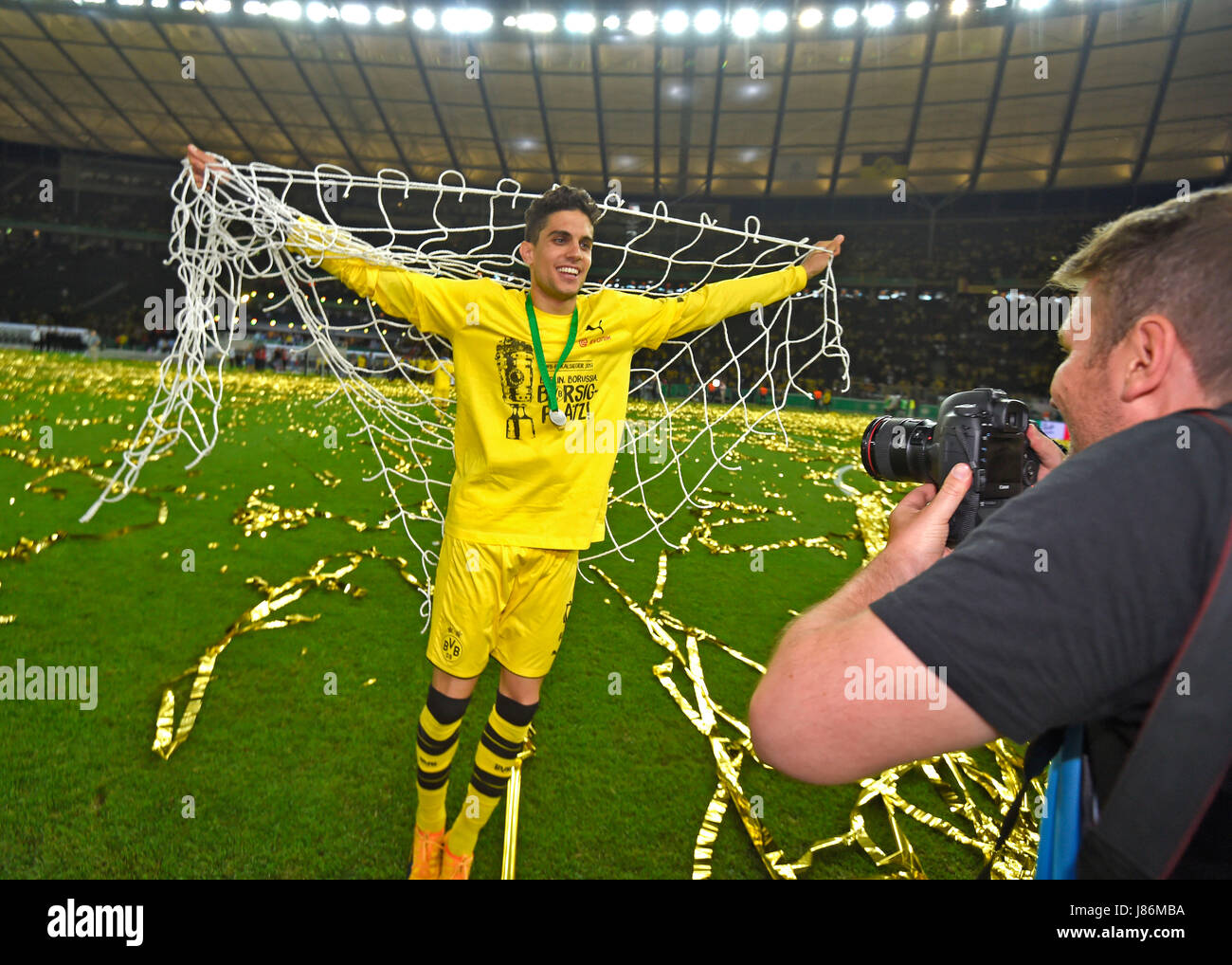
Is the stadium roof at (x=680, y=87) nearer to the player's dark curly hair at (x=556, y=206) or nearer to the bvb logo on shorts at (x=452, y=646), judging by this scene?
the player's dark curly hair at (x=556, y=206)

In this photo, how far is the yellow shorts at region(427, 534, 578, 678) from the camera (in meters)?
2.27

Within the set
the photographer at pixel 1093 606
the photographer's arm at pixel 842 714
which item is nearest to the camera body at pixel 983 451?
the photographer at pixel 1093 606

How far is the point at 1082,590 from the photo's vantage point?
69cm

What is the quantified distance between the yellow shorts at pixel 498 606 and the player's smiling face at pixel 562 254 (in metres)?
0.92

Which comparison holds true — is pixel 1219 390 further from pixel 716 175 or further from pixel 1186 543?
pixel 716 175

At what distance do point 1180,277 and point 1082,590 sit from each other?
0.45 meters

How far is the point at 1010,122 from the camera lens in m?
23.9

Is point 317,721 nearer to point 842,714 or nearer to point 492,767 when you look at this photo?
point 492,767

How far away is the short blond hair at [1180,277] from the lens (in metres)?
0.79

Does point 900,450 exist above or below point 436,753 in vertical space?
above

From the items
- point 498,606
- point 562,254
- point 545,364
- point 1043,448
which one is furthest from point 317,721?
point 1043,448

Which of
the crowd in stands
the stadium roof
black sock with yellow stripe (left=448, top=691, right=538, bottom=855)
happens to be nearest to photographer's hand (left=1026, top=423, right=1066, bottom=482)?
black sock with yellow stripe (left=448, top=691, right=538, bottom=855)

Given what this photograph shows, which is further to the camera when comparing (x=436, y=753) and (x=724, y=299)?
(x=724, y=299)
